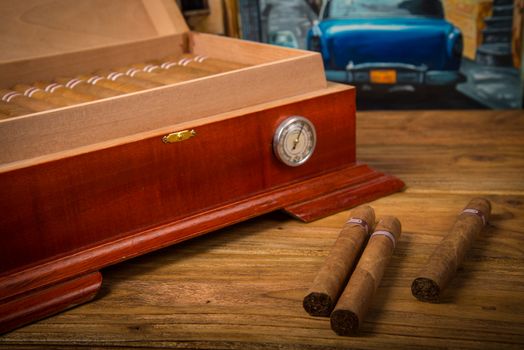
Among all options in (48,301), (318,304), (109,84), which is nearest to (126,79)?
(109,84)

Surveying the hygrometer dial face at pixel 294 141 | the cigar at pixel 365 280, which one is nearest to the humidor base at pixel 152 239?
the hygrometer dial face at pixel 294 141

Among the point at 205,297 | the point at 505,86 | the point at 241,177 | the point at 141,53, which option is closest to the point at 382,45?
the point at 505,86

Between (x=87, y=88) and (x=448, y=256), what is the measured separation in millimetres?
1286

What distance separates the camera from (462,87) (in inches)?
128

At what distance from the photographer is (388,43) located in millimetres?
3242

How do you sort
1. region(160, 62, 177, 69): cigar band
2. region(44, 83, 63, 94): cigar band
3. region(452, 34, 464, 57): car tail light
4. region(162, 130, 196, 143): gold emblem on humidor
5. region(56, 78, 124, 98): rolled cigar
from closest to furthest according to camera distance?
1. region(162, 130, 196, 143): gold emblem on humidor
2. region(56, 78, 124, 98): rolled cigar
3. region(44, 83, 63, 94): cigar band
4. region(160, 62, 177, 69): cigar band
5. region(452, 34, 464, 57): car tail light

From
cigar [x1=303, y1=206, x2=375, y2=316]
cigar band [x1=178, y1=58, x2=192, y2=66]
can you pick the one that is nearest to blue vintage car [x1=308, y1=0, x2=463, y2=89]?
cigar band [x1=178, y1=58, x2=192, y2=66]

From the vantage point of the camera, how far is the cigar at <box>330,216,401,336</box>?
151 cm

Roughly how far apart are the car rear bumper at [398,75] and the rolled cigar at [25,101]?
1.65 meters

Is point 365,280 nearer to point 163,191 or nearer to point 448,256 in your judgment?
point 448,256

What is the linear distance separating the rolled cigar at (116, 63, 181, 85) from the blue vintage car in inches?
43.0

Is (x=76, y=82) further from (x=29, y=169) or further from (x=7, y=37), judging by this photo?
(x=29, y=169)

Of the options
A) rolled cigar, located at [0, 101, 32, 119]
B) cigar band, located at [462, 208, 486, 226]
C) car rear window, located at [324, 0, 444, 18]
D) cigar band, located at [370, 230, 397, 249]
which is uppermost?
car rear window, located at [324, 0, 444, 18]

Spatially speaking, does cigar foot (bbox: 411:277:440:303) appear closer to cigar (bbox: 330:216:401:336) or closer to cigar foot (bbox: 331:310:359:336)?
cigar (bbox: 330:216:401:336)
